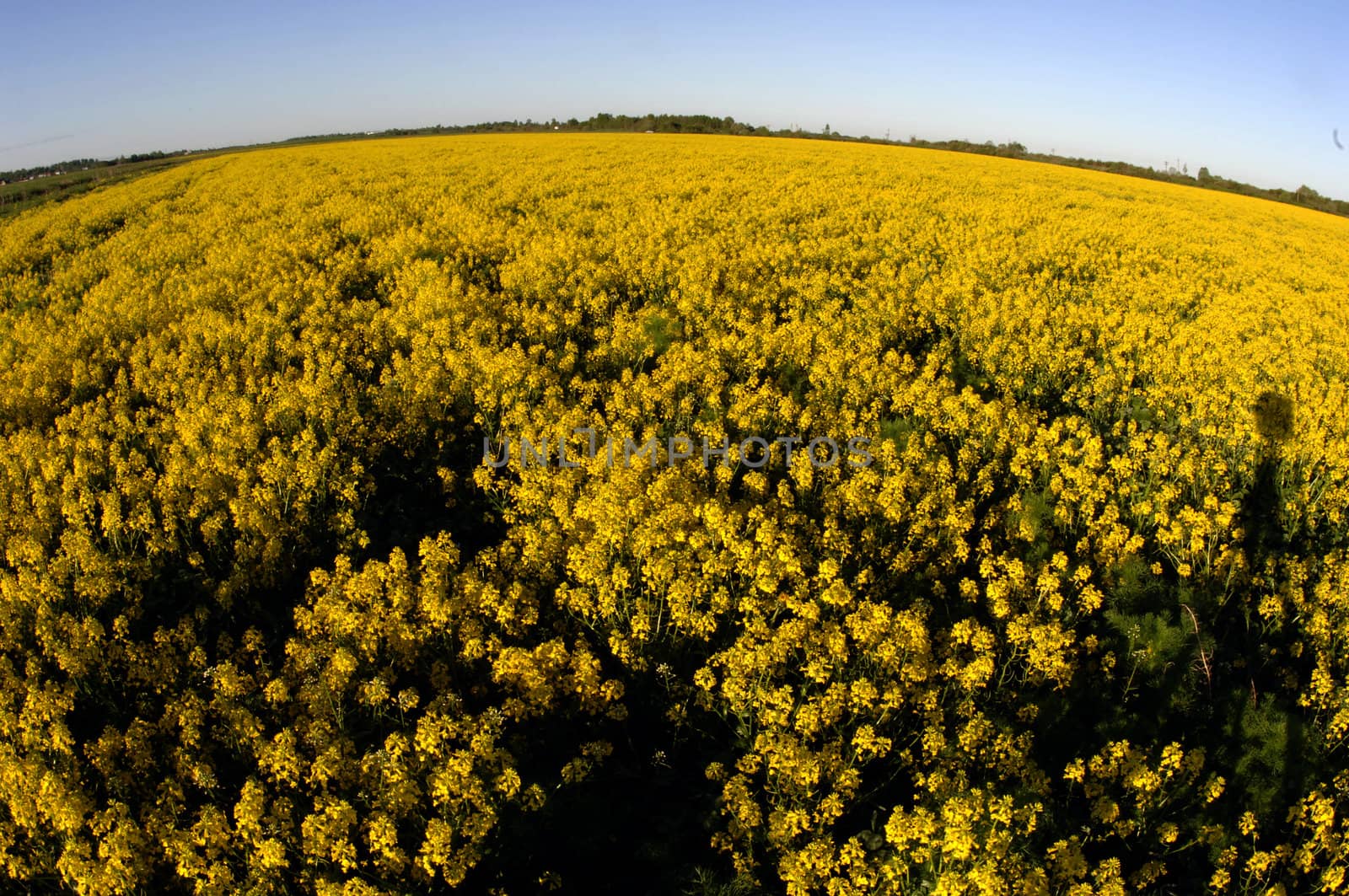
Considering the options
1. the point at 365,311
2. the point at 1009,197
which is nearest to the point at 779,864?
the point at 365,311

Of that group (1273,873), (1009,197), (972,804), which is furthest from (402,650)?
(1009,197)

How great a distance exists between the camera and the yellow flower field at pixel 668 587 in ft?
15.6

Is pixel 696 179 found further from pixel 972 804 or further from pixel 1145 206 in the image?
pixel 972 804

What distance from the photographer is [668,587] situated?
22.7 feet

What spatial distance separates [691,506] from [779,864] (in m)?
3.58

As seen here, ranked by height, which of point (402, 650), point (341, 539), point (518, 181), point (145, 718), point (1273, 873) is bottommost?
point (1273, 873)

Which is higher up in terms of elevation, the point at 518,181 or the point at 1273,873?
the point at 518,181

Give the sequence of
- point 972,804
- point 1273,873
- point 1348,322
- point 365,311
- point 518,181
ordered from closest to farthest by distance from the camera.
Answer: point 972,804 < point 1273,873 < point 365,311 < point 1348,322 < point 518,181

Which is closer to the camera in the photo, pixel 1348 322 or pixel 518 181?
pixel 1348 322

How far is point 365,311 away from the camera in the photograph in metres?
12.8

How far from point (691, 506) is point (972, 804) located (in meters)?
3.78

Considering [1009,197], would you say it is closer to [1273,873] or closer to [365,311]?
[365,311]

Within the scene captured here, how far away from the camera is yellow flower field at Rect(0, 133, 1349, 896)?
4746 mm

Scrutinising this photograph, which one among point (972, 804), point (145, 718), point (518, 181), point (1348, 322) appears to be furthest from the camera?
point (518, 181)
